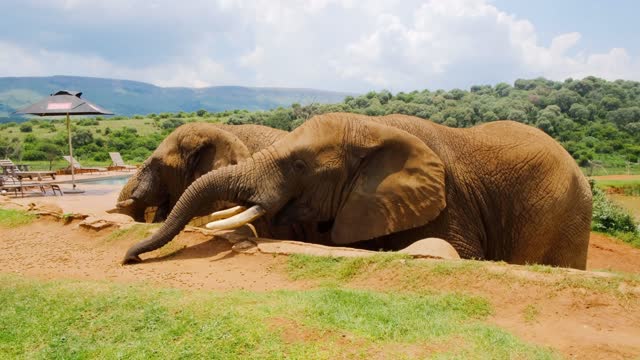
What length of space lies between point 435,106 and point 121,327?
56715mm

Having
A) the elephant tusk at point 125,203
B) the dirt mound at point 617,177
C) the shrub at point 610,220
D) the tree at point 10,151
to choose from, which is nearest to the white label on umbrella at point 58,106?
the elephant tusk at point 125,203

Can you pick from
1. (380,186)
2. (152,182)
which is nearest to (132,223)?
(152,182)

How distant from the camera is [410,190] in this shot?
7898mm

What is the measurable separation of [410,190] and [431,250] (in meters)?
1.17

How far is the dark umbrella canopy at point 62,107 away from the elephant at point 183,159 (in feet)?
29.8

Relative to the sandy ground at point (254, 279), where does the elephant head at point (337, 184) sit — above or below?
above

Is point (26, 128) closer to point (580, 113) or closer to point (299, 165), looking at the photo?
point (580, 113)

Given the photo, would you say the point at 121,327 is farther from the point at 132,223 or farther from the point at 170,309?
the point at 132,223

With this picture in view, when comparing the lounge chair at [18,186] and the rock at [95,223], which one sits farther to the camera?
the lounge chair at [18,186]

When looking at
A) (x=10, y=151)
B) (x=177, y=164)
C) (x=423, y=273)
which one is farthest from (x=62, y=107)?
(x=10, y=151)

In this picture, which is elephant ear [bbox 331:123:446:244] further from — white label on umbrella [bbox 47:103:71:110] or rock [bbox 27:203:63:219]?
white label on umbrella [bbox 47:103:71:110]

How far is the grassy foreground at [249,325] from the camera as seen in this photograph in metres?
4.43

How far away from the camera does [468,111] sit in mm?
54281

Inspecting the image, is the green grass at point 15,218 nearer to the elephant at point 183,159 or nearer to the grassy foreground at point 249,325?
the elephant at point 183,159
